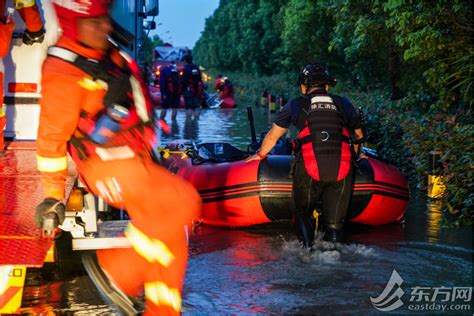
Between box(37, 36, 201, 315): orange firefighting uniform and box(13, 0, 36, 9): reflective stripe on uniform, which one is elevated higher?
box(13, 0, 36, 9): reflective stripe on uniform

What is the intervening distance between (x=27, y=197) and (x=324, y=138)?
2.73m

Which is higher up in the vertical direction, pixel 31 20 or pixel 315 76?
pixel 31 20

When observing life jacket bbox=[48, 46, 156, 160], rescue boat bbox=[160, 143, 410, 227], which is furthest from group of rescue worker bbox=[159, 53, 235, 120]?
life jacket bbox=[48, 46, 156, 160]

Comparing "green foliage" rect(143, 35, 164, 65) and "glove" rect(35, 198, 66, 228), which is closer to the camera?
"glove" rect(35, 198, 66, 228)

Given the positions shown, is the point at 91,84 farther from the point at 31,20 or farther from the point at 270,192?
the point at 270,192

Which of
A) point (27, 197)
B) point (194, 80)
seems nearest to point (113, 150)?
point (27, 197)

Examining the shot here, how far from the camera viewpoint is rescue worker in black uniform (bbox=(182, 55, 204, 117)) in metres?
23.2

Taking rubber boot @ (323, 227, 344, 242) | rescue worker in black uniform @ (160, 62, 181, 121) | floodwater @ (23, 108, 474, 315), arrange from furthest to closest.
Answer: rescue worker in black uniform @ (160, 62, 181, 121) → rubber boot @ (323, 227, 344, 242) → floodwater @ (23, 108, 474, 315)

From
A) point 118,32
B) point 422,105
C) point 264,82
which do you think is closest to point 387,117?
point 422,105

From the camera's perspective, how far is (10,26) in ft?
24.9

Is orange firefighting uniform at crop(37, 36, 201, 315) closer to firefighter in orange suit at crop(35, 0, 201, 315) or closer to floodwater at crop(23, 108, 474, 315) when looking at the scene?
firefighter in orange suit at crop(35, 0, 201, 315)

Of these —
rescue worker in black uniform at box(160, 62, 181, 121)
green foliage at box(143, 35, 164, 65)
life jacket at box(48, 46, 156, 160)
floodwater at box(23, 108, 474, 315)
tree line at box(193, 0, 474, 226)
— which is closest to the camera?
life jacket at box(48, 46, 156, 160)

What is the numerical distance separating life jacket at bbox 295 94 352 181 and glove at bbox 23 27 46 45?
7.75ft

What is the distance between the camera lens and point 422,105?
15.0 meters
